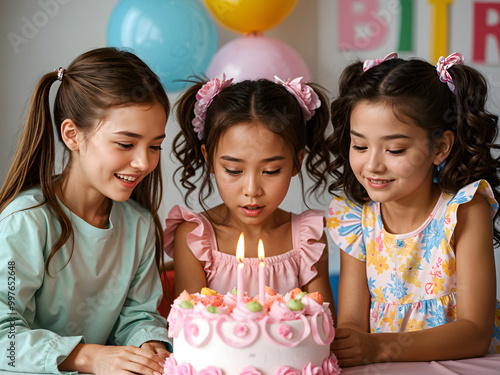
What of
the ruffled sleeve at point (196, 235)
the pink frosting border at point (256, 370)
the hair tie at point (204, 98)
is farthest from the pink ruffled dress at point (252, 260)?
the pink frosting border at point (256, 370)

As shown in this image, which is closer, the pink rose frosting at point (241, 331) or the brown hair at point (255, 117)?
the pink rose frosting at point (241, 331)

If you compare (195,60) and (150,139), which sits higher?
(195,60)

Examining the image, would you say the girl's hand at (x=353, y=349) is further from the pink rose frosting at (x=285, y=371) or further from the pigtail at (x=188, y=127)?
the pigtail at (x=188, y=127)

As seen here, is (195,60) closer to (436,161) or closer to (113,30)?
(113,30)

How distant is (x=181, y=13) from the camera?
264 centimetres

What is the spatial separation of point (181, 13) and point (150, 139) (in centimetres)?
142

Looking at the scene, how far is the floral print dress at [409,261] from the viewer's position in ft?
4.76

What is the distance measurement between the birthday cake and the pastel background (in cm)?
170

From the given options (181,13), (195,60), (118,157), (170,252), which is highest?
(181,13)

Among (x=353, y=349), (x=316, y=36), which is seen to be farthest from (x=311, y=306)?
(x=316, y=36)

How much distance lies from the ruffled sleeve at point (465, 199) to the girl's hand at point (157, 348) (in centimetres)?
69

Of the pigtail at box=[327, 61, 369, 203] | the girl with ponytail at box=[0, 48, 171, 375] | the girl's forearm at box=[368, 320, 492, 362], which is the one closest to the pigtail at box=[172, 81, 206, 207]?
the girl with ponytail at box=[0, 48, 171, 375]

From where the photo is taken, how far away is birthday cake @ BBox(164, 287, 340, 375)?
0.94 meters

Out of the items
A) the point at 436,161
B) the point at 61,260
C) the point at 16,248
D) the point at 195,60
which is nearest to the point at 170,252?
the point at 61,260
